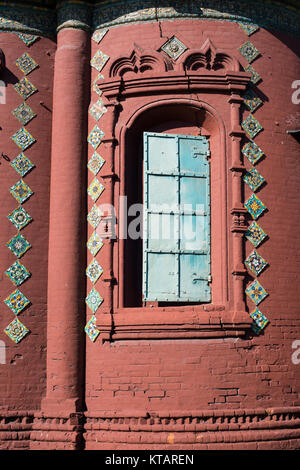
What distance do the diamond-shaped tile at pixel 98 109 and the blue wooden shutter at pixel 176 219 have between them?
0.69 m

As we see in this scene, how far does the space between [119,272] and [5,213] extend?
5.77ft

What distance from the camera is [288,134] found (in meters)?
10.5

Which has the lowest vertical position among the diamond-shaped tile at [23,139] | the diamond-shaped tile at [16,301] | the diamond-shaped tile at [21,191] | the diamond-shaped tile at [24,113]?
the diamond-shaped tile at [16,301]

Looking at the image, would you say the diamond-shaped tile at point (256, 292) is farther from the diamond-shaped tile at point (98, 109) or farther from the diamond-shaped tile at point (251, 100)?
the diamond-shaped tile at point (98, 109)

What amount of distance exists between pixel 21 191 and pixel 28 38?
227cm

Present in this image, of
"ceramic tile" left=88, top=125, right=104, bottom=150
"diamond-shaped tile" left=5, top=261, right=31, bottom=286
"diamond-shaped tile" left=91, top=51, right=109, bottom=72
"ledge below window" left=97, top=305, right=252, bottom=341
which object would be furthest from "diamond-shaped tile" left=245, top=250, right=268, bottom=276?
"diamond-shaped tile" left=91, top=51, right=109, bottom=72

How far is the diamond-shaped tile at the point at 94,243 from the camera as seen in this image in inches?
396

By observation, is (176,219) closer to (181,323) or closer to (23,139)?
(181,323)

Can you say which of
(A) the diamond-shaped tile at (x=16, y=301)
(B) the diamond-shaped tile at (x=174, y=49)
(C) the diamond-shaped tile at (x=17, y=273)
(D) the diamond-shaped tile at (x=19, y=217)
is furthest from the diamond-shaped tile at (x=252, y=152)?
(A) the diamond-shaped tile at (x=16, y=301)

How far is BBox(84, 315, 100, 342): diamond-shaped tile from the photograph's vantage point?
9.81 m

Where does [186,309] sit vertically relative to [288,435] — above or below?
above

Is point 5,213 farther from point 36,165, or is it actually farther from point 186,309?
point 186,309
